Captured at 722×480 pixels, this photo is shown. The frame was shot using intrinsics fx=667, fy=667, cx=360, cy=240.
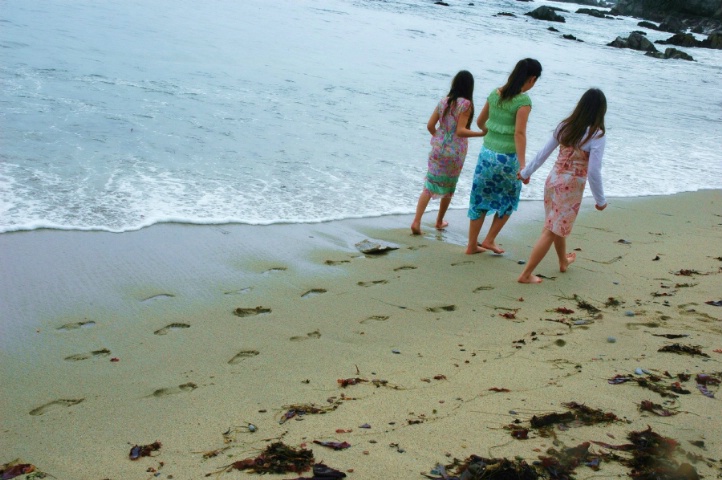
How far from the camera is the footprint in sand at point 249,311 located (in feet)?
14.0

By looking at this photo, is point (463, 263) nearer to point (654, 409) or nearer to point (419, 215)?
point (419, 215)

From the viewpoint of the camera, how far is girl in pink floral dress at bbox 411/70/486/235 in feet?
19.2

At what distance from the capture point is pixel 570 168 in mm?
5035

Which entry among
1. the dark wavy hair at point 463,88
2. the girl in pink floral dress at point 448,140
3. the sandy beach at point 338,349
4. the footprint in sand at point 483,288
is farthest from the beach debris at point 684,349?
the dark wavy hair at point 463,88

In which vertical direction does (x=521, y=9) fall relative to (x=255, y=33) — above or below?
above

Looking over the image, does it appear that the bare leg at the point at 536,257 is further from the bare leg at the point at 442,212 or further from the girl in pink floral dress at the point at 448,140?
the bare leg at the point at 442,212

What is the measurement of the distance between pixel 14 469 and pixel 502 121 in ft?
13.8

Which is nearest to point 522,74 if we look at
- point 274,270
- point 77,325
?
point 274,270

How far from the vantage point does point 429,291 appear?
4805 mm

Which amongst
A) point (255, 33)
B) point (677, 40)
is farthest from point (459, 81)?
point (677, 40)

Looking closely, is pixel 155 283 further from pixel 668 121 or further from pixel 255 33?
pixel 255 33

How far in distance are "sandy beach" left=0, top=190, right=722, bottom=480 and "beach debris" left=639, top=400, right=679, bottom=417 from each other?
11 mm

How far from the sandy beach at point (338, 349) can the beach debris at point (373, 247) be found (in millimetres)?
84

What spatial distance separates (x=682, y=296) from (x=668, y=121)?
417 inches
